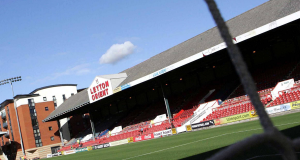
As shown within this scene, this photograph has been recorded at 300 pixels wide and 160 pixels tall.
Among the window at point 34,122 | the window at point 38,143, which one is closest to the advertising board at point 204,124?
the window at point 38,143

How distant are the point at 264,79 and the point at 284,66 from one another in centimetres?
217

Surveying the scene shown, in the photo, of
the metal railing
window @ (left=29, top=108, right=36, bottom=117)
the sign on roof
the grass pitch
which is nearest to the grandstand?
the sign on roof

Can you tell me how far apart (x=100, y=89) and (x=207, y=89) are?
1220cm

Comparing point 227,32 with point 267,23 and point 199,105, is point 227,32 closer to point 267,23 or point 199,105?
point 267,23

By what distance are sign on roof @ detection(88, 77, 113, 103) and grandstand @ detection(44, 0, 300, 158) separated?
109 cm

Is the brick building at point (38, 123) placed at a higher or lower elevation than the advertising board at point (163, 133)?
higher

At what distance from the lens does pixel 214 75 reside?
36.4m

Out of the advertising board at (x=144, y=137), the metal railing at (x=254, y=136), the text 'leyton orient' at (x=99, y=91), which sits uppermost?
the text 'leyton orient' at (x=99, y=91)

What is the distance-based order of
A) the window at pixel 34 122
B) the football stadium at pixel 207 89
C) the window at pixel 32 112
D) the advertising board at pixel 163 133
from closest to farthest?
1. the football stadium at pixel 207 89
2. the advertising board at pixel 163 133
3. the window at pixel 34 122
4. the window at pixel 32 112

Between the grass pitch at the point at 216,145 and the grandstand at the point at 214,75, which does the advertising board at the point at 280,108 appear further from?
the grass pitch at the point at 216,145

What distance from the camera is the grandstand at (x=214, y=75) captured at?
2333cm

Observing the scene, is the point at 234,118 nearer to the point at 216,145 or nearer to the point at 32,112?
the point at 216,145

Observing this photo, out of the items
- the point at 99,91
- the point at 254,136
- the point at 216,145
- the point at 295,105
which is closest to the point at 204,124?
the point at 295,105

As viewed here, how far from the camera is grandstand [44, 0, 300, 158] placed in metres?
23.3
